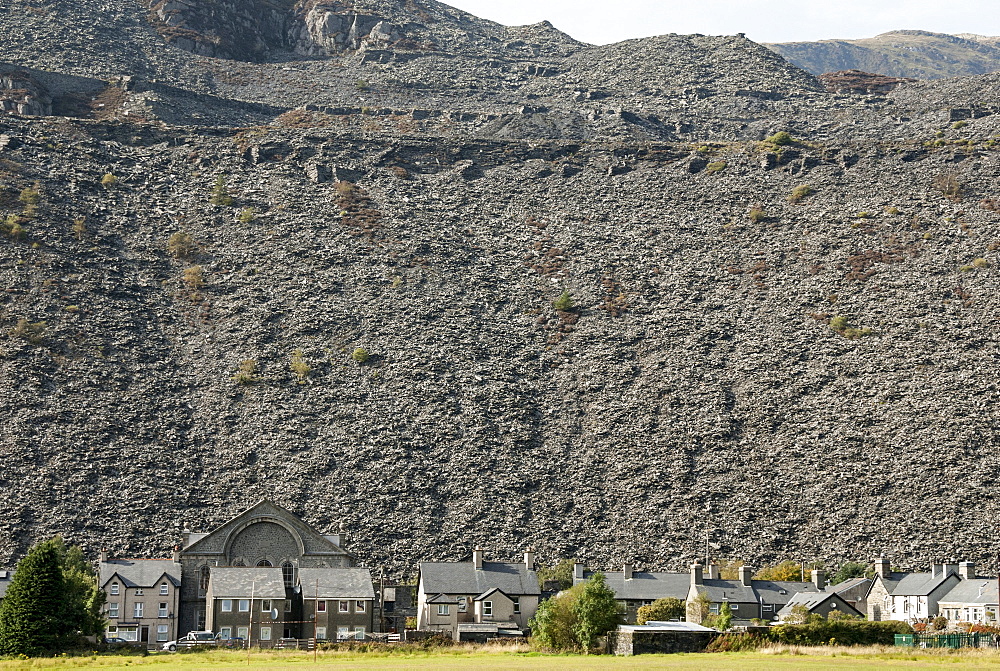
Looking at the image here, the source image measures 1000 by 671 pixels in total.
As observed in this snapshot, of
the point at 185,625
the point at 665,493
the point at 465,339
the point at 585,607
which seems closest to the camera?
the point at 585,607

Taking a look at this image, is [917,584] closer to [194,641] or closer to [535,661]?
[535,661]

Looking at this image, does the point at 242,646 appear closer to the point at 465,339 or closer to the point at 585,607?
the point at 585,607

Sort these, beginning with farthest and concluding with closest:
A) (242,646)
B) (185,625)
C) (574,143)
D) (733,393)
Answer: (574,143), (733,393), (185,625), (242,646)

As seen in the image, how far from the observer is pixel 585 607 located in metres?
52.6

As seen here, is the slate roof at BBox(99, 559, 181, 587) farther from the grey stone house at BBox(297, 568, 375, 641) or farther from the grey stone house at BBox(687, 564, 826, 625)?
the grey stone house at BBox(687, 564, 826, 625)

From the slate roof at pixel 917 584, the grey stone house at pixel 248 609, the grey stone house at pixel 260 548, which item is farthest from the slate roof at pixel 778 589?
the grey stone house at pixel 248 609

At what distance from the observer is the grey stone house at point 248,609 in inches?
2454

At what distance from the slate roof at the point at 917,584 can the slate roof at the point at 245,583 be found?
3357cm

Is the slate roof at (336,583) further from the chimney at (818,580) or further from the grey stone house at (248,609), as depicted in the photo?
the chimney at (818,580)

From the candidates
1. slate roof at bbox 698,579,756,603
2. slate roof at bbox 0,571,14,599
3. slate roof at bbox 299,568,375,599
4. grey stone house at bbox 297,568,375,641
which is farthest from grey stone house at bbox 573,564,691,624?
slate roof at bbox 0,571,14,599

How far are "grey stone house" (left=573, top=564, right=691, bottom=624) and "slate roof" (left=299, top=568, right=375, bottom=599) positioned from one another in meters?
12.3

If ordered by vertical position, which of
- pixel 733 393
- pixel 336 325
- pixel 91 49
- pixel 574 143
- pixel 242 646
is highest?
pixel 91 49

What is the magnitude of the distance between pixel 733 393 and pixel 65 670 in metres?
61.9

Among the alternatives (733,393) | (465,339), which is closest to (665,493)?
(733,393)
